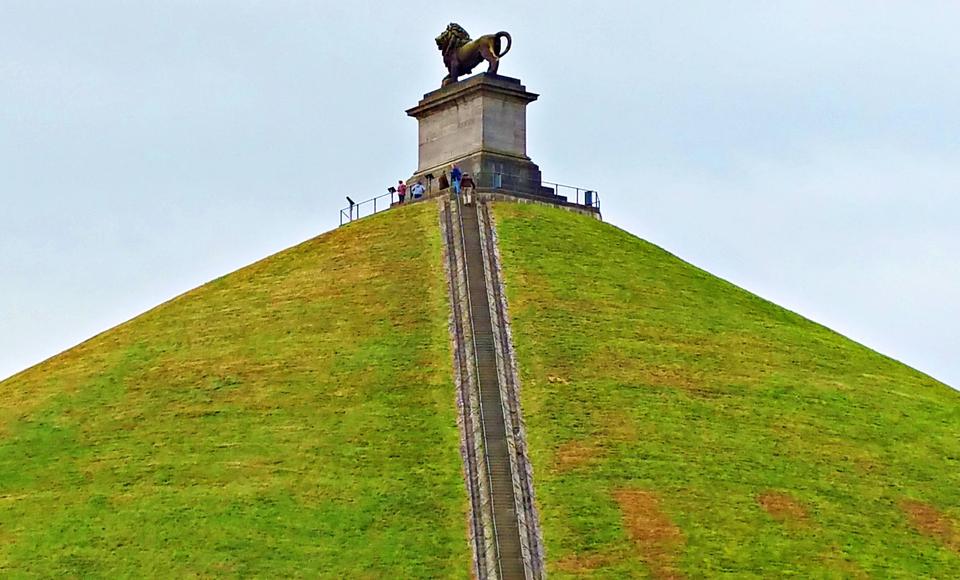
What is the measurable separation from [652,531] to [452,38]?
98.8 ft

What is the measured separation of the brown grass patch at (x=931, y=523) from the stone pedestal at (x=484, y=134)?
24.1m

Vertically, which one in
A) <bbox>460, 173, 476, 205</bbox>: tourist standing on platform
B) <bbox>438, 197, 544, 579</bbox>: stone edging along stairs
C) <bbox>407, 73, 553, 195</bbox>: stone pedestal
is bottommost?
<bbox>438, 197, 544, 579</bbox>: stone edging along stairs

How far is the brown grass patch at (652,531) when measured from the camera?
158 feet

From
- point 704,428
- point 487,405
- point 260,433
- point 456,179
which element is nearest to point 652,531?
point 704,428

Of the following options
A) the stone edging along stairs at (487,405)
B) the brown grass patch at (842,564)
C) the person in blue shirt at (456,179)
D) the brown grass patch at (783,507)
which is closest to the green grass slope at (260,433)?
the stone edging along stairs at (487,405)

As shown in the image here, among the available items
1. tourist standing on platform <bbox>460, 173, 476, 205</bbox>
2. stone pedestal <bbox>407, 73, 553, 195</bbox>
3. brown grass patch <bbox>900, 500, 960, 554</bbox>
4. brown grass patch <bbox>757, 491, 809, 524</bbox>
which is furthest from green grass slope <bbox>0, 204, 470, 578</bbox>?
brown grass patch <bbox>900, 500, 960, 554</bbox>

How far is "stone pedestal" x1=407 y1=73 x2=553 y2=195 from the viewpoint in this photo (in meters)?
71.8

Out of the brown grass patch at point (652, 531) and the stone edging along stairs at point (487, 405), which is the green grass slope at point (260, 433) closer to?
the stone edging along stairs at point (487, 405)

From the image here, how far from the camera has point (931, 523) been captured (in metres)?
52.8

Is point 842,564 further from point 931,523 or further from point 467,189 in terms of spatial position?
point 467,189

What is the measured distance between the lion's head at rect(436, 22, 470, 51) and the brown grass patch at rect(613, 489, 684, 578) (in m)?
27.8

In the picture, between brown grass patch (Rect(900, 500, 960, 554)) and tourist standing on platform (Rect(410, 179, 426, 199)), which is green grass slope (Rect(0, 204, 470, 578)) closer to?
tourist standing on platform (Rect(410, 179, 426, 199))

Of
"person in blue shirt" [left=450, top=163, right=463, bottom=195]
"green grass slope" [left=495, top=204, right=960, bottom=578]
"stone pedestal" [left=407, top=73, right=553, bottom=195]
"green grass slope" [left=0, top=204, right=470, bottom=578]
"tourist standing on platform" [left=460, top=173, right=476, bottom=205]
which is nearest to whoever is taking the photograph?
"green grass slope" [left=0, top=204, right=470, bottom=578]

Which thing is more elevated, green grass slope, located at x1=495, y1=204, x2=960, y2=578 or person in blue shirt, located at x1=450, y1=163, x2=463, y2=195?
person in blue shirt, located at x1=450, y1=163, x2=463, y2=195
